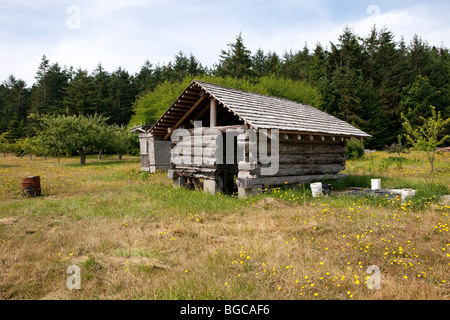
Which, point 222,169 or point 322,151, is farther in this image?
point 322,151

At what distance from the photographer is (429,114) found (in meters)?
37.9

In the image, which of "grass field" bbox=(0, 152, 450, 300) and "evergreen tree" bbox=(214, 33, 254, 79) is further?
"evergreen tree" bbox=(214, 33, 254, 79)

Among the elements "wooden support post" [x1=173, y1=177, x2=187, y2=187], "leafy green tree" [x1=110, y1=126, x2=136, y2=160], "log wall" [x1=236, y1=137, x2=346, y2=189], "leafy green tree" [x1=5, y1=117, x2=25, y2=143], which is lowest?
"wooden support post" [x1=173, y1=177, x2=187, y2=187]

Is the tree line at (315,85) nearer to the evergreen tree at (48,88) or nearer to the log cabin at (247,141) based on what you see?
the evergreen tree at (48,88)

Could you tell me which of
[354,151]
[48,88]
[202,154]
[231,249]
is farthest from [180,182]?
[48,88]

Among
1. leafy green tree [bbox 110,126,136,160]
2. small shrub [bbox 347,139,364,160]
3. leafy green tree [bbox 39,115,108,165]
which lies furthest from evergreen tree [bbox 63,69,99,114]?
small shrub [bbox 347,139,364,160]

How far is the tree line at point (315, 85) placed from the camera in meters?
35.5

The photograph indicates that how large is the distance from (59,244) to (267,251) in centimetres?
404

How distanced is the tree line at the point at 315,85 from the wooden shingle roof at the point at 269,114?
67.9ft

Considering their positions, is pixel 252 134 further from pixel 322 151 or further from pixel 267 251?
pixel 267 251

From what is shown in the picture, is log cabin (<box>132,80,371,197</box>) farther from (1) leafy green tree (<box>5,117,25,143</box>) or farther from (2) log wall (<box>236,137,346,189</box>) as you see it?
(1) leafy green tree (<box>5,117,25,143</box>)

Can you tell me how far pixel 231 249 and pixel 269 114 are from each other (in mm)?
6561

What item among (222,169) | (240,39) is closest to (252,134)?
(222,169)

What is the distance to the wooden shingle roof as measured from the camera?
9.22 m
